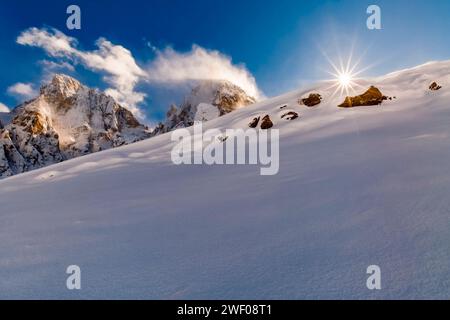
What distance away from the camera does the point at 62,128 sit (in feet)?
490

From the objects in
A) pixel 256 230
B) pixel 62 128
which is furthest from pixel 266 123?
pixel 62 128

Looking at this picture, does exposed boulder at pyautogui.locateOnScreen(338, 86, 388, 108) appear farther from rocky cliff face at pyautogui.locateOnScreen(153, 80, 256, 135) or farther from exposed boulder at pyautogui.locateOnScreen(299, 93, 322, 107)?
rocky cliff face at pyautogui.locateOnScreen(153, 80, 256, 135)

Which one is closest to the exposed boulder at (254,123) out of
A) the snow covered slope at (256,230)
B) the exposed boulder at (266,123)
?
the exposed boulder at (266,123)

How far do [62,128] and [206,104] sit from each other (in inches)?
3288

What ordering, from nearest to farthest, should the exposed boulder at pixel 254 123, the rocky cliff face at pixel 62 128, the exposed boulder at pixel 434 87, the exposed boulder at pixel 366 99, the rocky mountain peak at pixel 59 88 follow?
the exposed boulder at pixel 434 87 < the exposed boulder at pixel 366 99 < the exposed boulder at pixel 254 123 < the rocky cliff face at pixel 62 128 < the rocky mountain peak at pixel 59 88

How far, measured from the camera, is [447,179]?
450 cm

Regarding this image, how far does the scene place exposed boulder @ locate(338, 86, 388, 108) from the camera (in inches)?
661

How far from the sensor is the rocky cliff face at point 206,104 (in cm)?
10256

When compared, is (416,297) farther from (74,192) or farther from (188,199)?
(74,192)

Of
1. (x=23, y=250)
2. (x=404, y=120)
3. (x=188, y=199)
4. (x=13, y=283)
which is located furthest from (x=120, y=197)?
(x=404, y=120)

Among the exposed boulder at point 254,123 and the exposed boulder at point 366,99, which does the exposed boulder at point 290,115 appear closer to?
the exposed boulder at point 254,123

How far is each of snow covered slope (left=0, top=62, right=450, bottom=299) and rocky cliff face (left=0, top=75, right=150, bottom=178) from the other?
127305 millimetres

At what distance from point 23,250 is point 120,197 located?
112 inches

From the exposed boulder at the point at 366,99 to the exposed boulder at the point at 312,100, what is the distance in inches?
99.3
